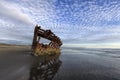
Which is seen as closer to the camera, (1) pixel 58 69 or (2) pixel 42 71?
(2) pixel 42 71

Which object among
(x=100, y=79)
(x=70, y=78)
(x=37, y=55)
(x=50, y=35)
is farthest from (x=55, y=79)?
(x=50, y=35)

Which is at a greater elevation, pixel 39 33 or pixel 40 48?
pixel 39 33

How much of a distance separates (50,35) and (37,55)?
3.60 meters

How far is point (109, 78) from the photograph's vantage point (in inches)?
426

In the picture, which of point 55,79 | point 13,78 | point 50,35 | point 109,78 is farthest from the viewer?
point 50,35

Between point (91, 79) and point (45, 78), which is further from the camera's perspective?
point (91, 79)

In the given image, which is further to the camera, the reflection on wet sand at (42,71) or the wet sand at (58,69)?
the wet sand at (58,69)

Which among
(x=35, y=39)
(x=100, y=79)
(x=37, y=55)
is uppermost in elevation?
(x=35, y=39)

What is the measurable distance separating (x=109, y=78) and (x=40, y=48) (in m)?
10.3

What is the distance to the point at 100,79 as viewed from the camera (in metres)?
10.4

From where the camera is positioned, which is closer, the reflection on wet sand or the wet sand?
the reflection on wet sand

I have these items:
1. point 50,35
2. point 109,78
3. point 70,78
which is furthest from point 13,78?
point 50,35

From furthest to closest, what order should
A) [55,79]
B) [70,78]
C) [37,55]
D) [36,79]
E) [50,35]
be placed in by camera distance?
1. [50,35]
2. [37,55]
3. [70,78]
4. [55,79]
5. [36,79]

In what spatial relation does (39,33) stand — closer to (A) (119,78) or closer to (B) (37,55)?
(B) (37,55)
